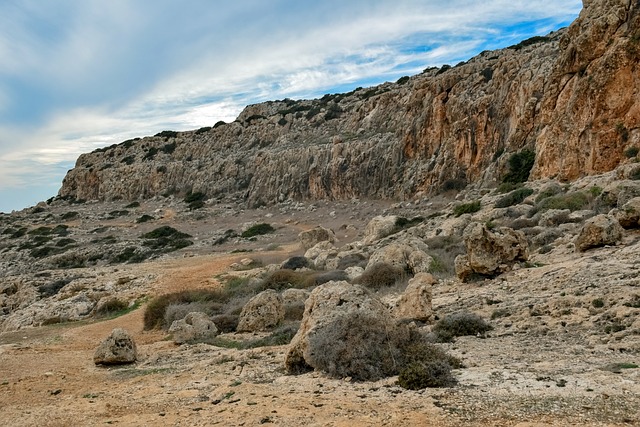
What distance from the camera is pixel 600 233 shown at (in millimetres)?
10844

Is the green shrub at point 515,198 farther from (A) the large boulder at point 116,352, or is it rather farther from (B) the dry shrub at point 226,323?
(A) the large boulder at point 116,352

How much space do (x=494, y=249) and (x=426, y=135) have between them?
2941cm

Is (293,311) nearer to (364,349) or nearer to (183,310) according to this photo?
(183,310)

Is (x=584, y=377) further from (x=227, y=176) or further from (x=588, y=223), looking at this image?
(x=227, y=176)

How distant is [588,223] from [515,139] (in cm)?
2014

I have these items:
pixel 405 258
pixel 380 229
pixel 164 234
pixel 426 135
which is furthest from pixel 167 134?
pixel 405 258

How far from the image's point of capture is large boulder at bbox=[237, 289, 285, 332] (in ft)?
40.7

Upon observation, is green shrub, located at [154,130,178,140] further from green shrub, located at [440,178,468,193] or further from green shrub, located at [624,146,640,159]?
green shrub, located at [624,146,640,159]

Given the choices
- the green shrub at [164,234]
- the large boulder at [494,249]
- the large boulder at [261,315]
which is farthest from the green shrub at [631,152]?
the green shrub at [164,234]

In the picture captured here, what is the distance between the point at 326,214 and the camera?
42406mm

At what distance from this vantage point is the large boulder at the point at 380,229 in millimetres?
25734

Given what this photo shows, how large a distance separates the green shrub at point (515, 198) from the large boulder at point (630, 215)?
33.0 feet

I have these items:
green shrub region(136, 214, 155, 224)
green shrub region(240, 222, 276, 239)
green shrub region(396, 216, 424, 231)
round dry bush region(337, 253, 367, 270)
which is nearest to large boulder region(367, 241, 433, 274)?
round dry bush region(337, 253, 367, 270)

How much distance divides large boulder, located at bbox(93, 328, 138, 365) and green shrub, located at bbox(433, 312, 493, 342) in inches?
250
